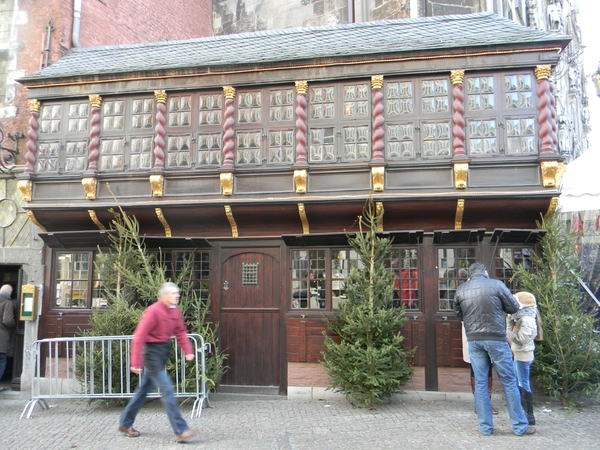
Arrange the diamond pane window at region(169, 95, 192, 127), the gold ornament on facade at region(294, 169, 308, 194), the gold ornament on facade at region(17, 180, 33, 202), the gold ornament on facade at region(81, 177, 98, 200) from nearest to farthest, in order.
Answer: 1. the gold ornament on facade at region(294, 169, 308, 194)
2. the gold ornament on facade at region(81, 177, 98, 200)
3. the diamond pane window at region(169, 95, 192, 127)
4. the gold ornament on facade at region(17, 180, 33, 202)

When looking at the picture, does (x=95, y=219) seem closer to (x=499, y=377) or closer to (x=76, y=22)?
(x=76, y=22)

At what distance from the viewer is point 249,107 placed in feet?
32.1

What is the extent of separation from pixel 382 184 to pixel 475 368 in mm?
3623

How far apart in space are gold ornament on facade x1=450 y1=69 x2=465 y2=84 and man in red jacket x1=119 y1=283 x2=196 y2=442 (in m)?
5.96

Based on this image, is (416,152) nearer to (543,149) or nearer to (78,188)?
(543,149)

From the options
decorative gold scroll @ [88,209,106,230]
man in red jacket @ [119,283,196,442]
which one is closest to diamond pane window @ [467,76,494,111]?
man in red jacket @ [119,283,196,442]

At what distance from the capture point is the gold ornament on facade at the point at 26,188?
10.1 meters

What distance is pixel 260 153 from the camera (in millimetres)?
9602

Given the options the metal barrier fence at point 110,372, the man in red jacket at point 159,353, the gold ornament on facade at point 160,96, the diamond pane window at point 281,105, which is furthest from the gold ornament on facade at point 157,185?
the man in red jacket at point 159,353

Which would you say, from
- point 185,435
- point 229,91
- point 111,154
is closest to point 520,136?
point 229,91

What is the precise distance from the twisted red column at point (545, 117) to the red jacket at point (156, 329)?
6.38 metres

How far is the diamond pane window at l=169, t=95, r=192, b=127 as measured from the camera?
9.96 meters

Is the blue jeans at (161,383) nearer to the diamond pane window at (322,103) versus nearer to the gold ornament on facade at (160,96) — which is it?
the diamond pane window at (322,103)

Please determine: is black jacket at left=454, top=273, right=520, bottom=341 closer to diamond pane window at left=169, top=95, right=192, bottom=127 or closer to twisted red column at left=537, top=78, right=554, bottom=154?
twisted red column at left=537, top=78, right=554, bottom=154
